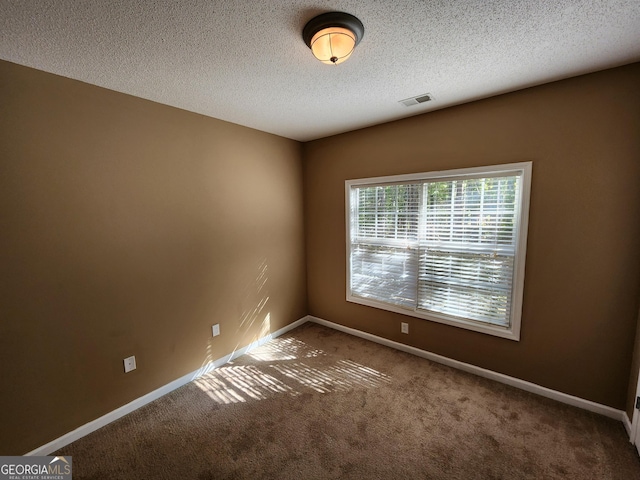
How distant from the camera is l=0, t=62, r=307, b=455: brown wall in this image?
1676 mm

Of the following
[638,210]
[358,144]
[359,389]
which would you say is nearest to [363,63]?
[358,144]

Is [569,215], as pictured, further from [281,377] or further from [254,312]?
[254,312]

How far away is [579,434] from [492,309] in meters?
0.94

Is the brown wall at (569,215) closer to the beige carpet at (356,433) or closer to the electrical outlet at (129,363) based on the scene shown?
the beige carpet at (356,433)

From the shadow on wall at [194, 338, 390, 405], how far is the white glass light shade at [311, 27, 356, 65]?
2510 millimetres

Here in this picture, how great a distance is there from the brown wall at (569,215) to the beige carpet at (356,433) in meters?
0.32

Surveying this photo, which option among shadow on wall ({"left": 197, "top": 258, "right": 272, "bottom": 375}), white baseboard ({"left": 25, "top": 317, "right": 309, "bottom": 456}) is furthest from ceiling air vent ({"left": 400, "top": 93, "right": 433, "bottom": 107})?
A: white baseboard ({"left": 25, "top": 317, "right": 309, "bottom": 456})

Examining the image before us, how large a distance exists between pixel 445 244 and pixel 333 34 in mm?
2024

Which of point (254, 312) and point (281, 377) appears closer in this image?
point (281, 377)

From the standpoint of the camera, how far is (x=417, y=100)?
230 centimetres

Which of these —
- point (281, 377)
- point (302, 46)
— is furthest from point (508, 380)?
point (302, 46)

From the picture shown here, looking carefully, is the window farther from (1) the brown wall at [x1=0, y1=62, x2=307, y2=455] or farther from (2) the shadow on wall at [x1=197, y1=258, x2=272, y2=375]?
(1) the brown wall at [x1=0, y1=62, x2=307, y2=455]

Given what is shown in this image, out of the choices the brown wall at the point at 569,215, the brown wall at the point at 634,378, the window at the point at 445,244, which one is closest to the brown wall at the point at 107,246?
the window at the point at 445,244

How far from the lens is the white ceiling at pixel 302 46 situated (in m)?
1.24
